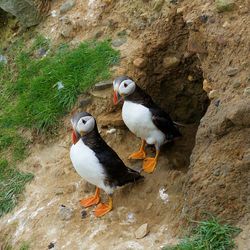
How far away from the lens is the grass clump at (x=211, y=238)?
485 centimetres

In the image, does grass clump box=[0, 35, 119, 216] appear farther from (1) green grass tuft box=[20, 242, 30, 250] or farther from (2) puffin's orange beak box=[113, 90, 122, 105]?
(1) green grass tuft box=[20, 242, 30, 250]

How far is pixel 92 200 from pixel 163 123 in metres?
1.12

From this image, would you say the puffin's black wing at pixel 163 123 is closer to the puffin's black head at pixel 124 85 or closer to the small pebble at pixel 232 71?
the puffin's black head at pixel 124 85

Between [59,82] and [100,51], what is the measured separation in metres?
0.58

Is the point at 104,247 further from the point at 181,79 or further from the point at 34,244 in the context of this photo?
the point at 181,79

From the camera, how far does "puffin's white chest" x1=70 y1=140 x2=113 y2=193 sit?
19.1 feet

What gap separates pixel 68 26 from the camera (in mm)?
7812

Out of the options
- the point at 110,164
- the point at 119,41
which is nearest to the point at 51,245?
the point at 110,164

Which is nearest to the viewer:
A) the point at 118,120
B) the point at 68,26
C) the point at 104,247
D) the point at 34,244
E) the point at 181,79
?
the point at 104,247

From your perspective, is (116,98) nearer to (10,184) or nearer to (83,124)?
(83,124)

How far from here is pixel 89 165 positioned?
5801mm

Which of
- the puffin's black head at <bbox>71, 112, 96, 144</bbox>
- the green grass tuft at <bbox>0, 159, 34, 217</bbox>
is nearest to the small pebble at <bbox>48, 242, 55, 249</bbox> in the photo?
the green grass tuft at <bbox>0, 159, 34, 217</bbox>

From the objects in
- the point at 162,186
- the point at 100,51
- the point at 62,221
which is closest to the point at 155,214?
the point at 162,186

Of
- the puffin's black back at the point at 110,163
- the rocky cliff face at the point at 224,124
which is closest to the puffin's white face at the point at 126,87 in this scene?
the puffin's black back at the point at 110,163
